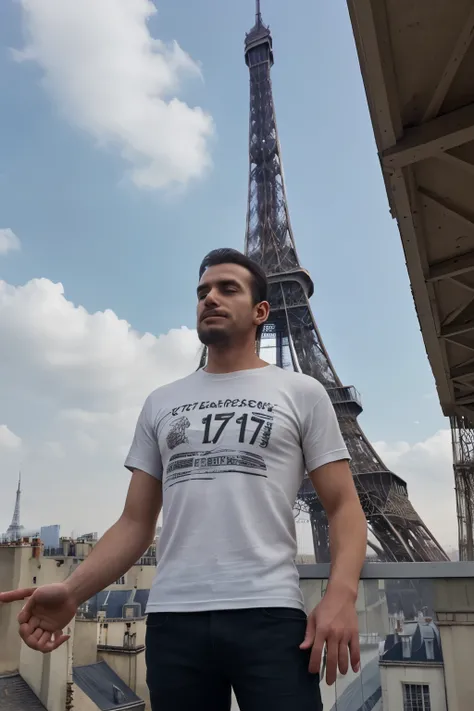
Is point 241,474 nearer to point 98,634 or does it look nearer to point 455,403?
point 455,403

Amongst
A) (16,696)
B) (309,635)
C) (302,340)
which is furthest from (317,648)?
(302,340)

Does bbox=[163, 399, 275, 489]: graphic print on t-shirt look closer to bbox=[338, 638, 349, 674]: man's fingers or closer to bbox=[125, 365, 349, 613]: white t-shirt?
bbox=[125, 365, 349, 613]: white t-shirt

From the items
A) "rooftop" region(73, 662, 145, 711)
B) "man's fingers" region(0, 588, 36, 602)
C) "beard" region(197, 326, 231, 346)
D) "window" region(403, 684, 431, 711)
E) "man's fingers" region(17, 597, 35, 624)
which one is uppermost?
"beard" region(197, 326, 231, 346)

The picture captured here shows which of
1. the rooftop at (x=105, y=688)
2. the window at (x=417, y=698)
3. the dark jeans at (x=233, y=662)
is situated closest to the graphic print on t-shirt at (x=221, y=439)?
the dark jeans at (x=233, y=662)

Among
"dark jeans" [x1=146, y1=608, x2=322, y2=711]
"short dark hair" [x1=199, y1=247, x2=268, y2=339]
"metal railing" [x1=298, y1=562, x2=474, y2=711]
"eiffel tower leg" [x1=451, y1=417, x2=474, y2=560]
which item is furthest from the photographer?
"eiffel tower leg" [x1=451, y1=417, x2=474, y2=560]

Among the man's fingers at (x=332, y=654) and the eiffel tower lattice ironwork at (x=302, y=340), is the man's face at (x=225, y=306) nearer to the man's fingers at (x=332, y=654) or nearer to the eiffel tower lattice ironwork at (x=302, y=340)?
the man's fingers at (x=332, y=654)

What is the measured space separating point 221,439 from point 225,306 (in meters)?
0.44

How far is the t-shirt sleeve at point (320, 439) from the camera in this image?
5.25ft

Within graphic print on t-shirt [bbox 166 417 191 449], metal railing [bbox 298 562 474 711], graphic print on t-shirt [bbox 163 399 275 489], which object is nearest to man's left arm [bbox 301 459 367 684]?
graphic print on t-shirt [bbox 163 399 275 489]

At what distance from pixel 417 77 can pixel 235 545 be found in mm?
2684

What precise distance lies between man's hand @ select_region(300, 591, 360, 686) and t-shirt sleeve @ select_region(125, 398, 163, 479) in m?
0.66

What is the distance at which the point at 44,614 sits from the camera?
1.54 metres

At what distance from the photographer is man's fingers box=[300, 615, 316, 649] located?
134cm

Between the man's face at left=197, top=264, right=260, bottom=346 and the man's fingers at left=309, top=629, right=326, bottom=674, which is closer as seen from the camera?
the man's fingers at left=309, top=629, right=326, bottom=674
